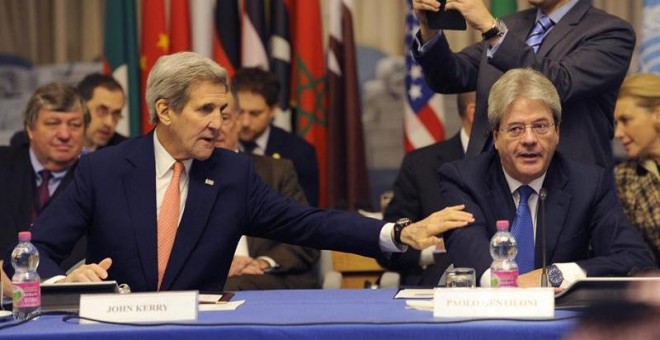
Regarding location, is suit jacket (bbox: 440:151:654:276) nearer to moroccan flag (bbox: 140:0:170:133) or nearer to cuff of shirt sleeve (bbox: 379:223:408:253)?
cuff of shirt sleeve (bbox: 379:223:408:253)

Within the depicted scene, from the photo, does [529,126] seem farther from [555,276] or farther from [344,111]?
[344,111]

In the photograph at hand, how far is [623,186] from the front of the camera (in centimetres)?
521

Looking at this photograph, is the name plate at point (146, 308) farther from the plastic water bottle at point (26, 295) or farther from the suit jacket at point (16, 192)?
the suit jacket at point (16, 192)

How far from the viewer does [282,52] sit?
693 cm

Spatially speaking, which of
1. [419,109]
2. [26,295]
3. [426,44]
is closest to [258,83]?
[419,109]

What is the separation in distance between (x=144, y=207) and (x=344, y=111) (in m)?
3.31

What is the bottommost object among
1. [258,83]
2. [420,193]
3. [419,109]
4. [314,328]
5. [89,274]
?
[314,328]

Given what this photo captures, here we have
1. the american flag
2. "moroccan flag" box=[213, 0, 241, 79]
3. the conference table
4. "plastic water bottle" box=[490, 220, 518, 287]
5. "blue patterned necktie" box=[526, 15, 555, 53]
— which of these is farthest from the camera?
"moroccan flag" box=[213, 0, 241, 79]

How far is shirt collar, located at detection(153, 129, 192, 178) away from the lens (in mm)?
3865

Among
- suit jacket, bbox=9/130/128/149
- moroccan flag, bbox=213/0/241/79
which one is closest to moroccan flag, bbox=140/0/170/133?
moroccan flag, bbox=213/0/241/79

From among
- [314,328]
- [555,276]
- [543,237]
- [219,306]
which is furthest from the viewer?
[555,276]

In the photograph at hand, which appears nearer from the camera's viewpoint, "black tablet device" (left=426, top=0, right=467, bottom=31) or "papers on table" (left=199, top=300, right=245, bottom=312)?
"papers on table" (left=199, top=300, right=245, bottom=312)

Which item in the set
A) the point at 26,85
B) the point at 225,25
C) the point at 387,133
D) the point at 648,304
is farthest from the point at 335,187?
the point at 648,304

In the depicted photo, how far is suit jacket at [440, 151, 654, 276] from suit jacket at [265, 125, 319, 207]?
2398 millimetres
